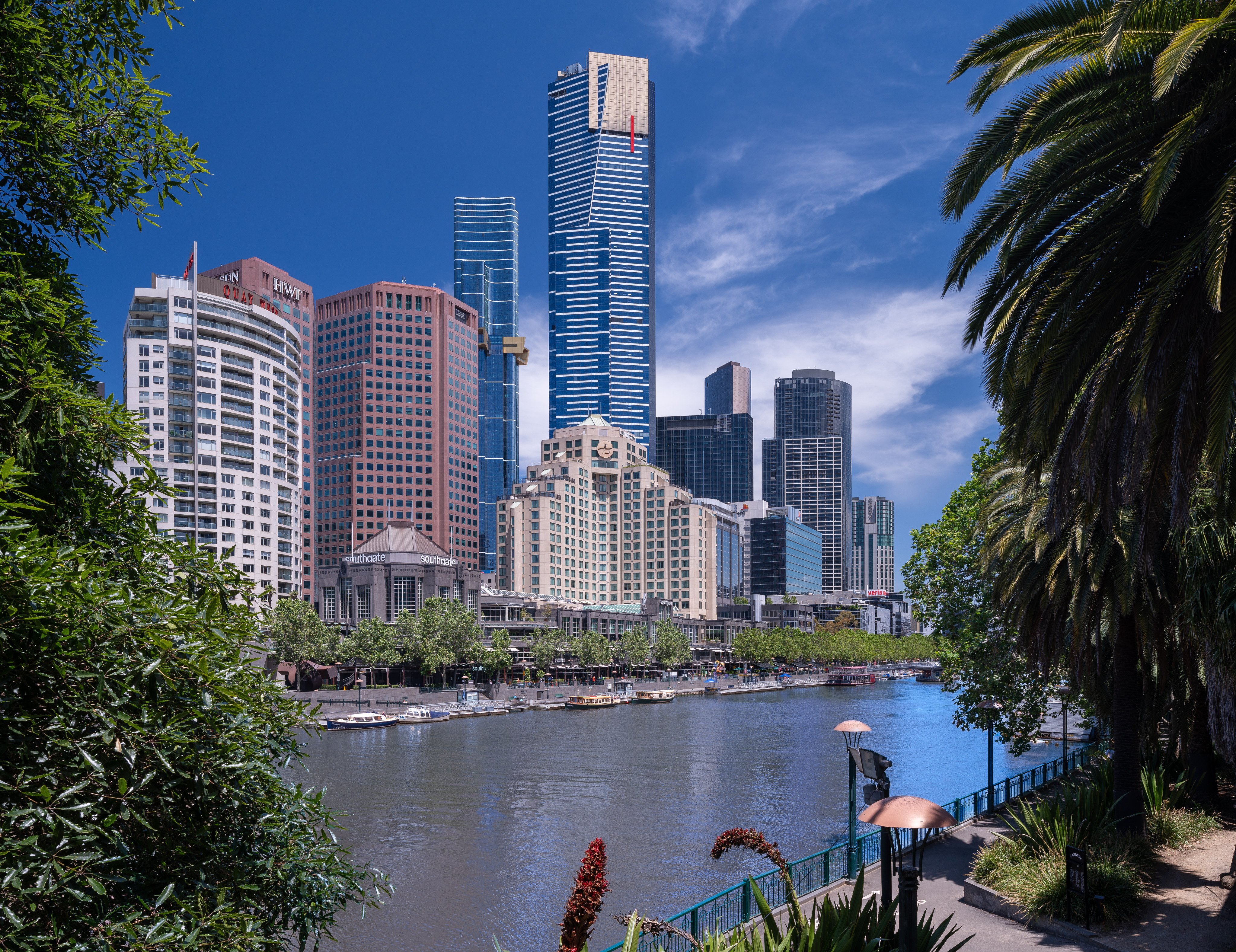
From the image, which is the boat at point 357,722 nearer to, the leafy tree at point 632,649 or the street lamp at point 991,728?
the street lamp at point 991,728

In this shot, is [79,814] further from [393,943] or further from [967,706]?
[967,706]

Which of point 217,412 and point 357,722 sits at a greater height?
point 217,412

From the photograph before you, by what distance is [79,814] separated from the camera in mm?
7215

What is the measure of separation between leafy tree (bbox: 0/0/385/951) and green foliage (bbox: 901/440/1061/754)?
2598cm

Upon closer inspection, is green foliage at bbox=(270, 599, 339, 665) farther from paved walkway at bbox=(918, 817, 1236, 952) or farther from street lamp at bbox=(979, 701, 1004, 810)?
paved walkway at bbox=(918, 817, 1236, 952)

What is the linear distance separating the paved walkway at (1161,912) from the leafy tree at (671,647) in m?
143

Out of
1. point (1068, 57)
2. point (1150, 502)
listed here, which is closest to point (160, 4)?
point (1068, 57)

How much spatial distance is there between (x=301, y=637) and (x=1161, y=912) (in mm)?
110960

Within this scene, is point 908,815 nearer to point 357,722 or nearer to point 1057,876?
point 1057,876

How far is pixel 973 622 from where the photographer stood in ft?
118

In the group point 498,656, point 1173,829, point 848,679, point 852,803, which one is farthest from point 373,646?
point 1173,829

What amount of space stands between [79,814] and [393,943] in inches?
1028

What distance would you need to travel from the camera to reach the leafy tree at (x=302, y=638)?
11506 cm

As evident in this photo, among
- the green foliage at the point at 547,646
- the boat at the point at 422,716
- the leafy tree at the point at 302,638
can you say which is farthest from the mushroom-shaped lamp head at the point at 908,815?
the green foliage at the point at 547,646
